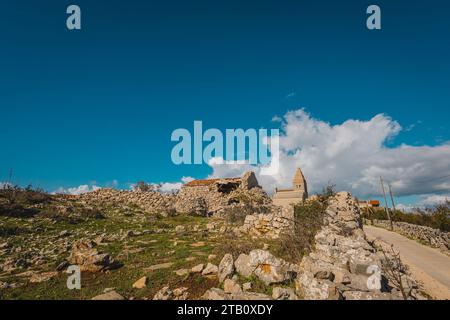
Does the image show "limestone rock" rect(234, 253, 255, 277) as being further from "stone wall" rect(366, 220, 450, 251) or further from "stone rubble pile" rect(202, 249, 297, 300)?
"stone wall" rect(366, 220, 450, 251)

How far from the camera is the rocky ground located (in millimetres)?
6316

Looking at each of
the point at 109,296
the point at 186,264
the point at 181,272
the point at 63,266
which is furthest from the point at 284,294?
the point at 63,266

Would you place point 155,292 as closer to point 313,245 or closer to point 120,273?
point 120,273

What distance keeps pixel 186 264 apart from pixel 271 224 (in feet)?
22.1

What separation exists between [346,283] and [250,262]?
2.76 meters

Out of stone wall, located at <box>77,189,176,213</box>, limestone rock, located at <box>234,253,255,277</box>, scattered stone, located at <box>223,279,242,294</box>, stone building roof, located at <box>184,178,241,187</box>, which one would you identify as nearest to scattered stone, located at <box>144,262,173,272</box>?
limestone rock, located at <box>234,253,255,277</box>

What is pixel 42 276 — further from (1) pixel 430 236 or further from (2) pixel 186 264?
(1) pixel 430 236

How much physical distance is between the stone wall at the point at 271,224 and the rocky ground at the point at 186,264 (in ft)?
0.49

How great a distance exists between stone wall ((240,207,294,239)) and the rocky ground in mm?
150

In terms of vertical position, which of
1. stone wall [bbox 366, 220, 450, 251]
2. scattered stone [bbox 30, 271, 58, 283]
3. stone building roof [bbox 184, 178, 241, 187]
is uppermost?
stone building roof [bbox 184, 178, 241, 187]

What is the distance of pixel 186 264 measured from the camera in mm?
9641
